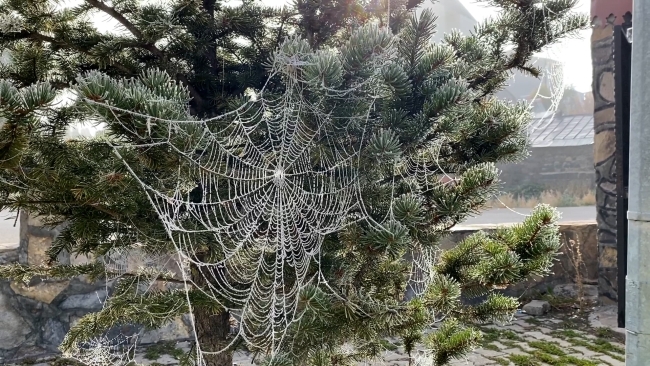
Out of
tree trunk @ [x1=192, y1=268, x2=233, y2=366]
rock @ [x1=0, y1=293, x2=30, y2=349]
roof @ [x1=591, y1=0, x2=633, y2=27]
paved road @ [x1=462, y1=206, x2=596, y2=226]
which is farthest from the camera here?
paved road @ [x1=462, y1=206, x2=596, y2=226]

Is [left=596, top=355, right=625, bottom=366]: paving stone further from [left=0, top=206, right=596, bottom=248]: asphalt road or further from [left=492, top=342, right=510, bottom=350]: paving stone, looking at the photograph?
Result: [left=0, top=206, right=596, bottom=248]: asphalt road

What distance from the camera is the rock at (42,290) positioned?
13.0 feet

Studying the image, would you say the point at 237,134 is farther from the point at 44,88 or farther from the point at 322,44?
the point at 44,88

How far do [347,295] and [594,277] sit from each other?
4627 millimetres

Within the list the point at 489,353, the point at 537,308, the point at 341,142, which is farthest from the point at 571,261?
the point at 341,142

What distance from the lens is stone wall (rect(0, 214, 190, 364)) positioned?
3.89m

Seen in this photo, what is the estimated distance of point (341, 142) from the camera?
1707 mm

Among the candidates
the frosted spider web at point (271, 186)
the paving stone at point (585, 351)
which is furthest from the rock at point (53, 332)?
the paving stone at point (585, 351)

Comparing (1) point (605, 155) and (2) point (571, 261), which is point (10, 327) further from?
(1) point (605, 155)

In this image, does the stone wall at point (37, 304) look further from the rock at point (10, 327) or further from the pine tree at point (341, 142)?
the pine tree at point (341, 142)

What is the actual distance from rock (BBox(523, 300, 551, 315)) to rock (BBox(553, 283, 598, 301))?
38cm

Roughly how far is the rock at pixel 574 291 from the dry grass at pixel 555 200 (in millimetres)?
5795

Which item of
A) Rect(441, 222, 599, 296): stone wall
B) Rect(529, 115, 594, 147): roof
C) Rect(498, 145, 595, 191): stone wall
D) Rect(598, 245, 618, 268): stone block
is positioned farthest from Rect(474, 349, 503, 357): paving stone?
Rect(498, 145, 595, 191): stone wall

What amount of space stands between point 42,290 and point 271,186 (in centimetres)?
272
